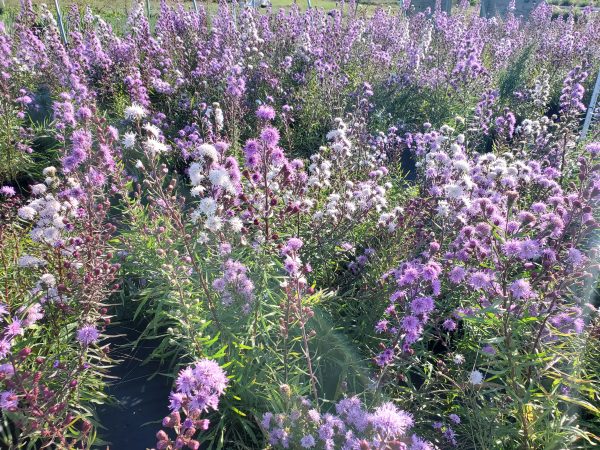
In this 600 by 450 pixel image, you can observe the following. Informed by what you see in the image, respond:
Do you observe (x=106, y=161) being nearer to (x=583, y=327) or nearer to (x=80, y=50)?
(x=583, y=327)

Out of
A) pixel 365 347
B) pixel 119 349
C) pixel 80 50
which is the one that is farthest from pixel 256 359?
pixel 80 50

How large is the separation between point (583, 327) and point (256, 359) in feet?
5.48

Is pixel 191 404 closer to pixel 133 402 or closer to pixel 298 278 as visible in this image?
pixel 298 278

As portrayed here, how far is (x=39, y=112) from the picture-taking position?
21.3 ft

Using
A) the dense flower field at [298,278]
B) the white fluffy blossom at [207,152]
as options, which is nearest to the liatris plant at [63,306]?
the dense flower field at [298,278]

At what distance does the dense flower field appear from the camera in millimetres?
2006

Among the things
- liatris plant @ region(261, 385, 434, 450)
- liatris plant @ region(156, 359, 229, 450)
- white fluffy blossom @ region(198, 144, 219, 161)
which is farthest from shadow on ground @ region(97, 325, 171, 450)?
white fluffy blossom @ region(198, 144, 219, 161)

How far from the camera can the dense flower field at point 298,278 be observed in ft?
6.58

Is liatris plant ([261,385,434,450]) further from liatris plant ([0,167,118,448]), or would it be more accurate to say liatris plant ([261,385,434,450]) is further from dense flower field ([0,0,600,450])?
liatris plant ([0,167,118,448])

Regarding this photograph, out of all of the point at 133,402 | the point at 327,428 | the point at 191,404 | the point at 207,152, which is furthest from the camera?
the point at 133,402

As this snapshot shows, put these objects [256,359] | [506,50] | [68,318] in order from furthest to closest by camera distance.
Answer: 1. [506,50]
2. [68,318]
3. [256,359]

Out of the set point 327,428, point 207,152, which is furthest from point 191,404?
point 207,152

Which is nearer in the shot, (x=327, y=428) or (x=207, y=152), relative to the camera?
(x=327, y=428)

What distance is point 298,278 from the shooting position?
6.38ft
